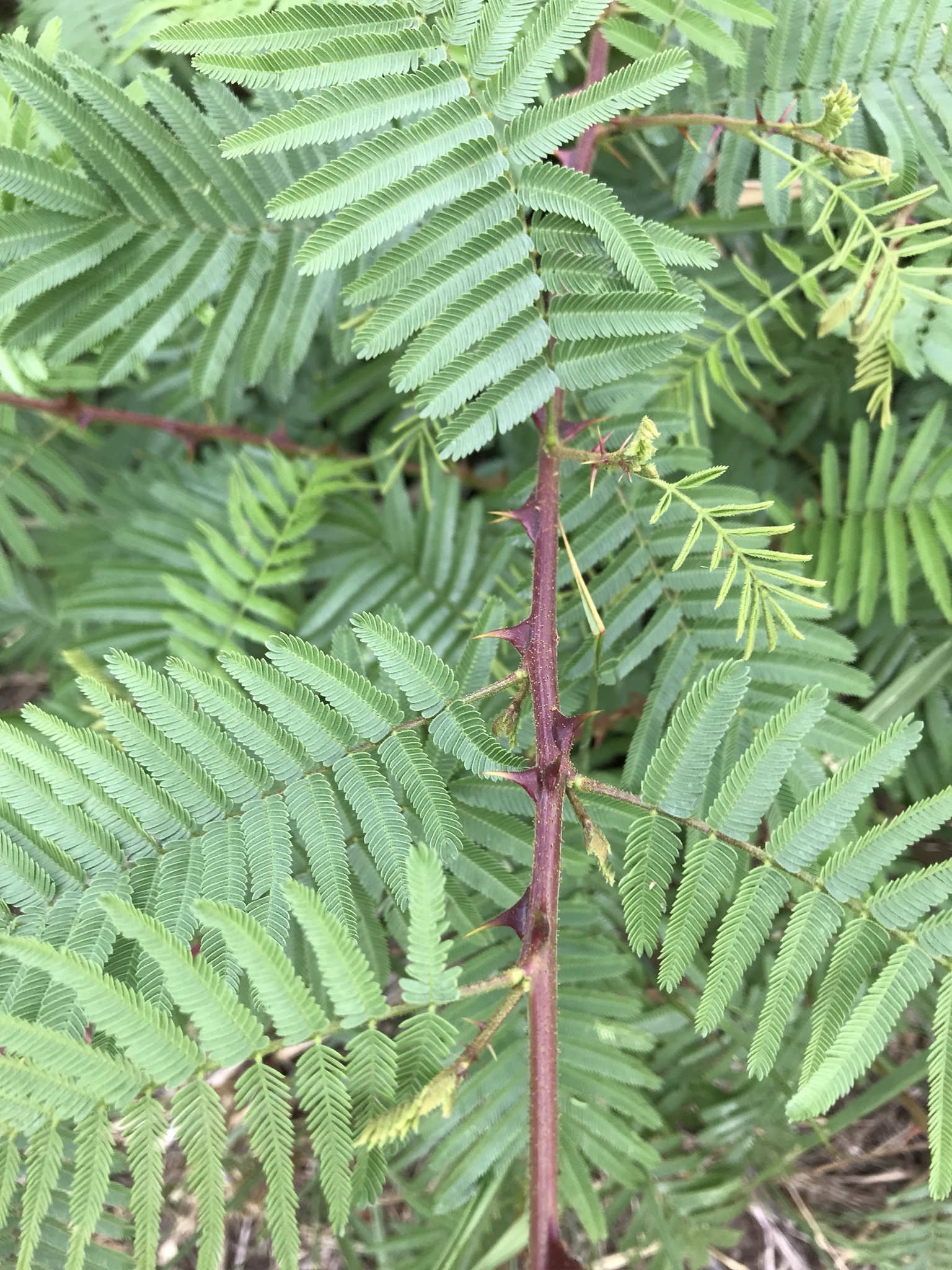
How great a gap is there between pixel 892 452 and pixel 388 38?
1219 mm

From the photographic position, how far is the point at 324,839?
104cm

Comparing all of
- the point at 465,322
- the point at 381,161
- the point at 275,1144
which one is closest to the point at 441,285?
the point at 465,322

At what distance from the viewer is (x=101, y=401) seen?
2.52 metres

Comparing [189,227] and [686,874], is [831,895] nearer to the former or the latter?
[686,874]

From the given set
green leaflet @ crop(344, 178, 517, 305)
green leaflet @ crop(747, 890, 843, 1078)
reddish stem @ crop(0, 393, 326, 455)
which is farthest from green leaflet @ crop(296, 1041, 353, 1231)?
reddish stem @ crop(0, 393, 326, 455)

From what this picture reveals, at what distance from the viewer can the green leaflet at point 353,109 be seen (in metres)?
0.97

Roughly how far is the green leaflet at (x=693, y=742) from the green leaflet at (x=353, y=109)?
0.80 m

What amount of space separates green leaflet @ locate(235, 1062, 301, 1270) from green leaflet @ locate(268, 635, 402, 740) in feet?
1.34

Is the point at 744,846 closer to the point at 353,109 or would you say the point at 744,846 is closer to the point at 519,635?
the point at 519,635

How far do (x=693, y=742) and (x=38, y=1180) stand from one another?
870mm

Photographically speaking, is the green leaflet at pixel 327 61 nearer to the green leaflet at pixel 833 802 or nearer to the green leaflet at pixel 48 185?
the green leaflet at pixel 48 185

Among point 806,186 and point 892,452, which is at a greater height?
point 806,186

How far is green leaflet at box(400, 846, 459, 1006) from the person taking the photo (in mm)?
834

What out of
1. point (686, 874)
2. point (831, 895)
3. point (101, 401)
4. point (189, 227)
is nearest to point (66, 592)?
point (101, 401)
